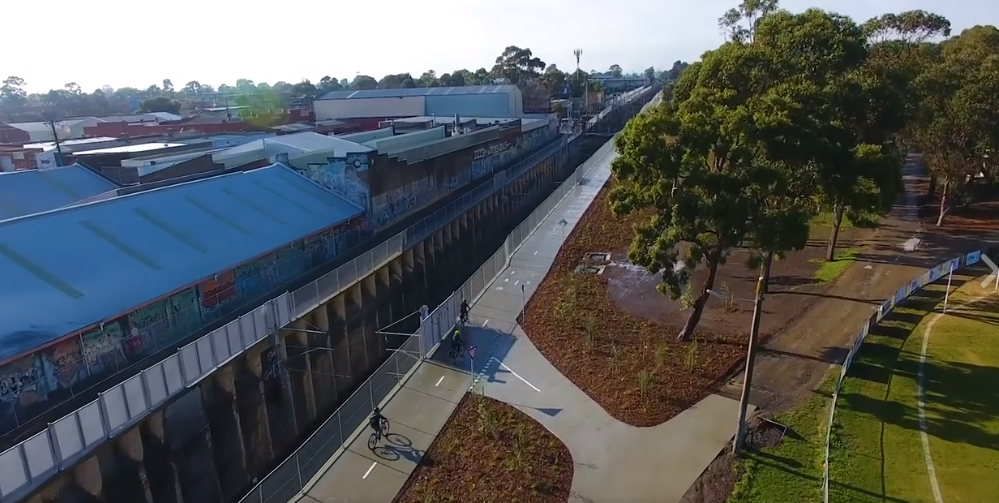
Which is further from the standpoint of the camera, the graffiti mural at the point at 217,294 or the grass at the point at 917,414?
the graffiti mural at the point at 217,294

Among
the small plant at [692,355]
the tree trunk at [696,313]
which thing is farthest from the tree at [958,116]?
the small plant at [692,355]

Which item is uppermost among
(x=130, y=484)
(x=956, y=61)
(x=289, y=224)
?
(x=956, y=61)

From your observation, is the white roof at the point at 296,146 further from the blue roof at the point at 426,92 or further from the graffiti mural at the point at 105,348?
the blue roof at the point at 426,92

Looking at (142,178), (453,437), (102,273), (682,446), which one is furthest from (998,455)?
(142,178)

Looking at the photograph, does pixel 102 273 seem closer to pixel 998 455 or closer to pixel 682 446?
pixel 682 446

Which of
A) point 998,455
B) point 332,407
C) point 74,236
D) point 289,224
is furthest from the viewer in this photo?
point 289,224

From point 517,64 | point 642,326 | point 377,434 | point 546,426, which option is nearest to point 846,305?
point 642,326
